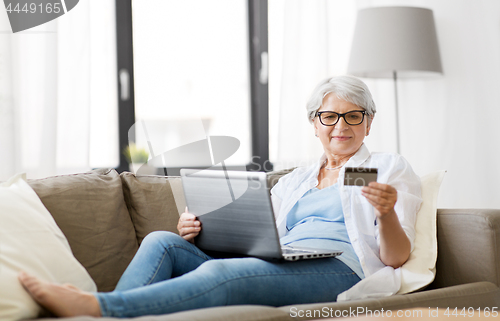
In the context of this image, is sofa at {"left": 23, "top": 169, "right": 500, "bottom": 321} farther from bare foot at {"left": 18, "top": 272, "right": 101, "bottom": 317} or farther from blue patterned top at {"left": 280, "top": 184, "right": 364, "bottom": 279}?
bare foot at {"left": 18, "top": 272, "right": 101, "bottom": 317}

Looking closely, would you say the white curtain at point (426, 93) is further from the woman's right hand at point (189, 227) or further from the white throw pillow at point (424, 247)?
the woman's right hand at point (189, 227)

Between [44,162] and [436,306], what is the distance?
6.04ft

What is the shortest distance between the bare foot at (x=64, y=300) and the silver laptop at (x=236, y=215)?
1.39 ft

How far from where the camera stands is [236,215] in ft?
4.08

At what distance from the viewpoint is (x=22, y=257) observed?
1.11 metres

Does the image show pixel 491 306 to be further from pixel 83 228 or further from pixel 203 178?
pixel 83 228

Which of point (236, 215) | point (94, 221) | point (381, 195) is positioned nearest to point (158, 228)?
point (94, 221)

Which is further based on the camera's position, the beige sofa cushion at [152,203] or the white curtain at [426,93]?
the white curtain at [426,93]

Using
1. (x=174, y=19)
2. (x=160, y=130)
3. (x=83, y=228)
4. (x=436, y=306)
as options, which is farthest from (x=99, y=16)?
(x=436, y=306)

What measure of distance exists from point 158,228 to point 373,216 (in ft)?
2.40

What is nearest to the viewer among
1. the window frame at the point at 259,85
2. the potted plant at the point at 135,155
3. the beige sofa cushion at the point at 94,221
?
the beige sofa cushion at the point at 94,221

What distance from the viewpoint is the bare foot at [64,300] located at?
94cm

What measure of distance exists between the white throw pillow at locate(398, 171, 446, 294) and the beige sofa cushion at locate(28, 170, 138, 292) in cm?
89

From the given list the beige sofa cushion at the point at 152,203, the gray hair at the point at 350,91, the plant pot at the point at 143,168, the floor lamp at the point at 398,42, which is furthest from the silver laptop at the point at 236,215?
the floor lamp at the point at 398,42
